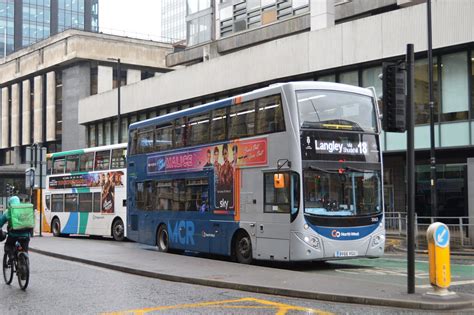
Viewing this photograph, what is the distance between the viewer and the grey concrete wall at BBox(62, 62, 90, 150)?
58.2 meters

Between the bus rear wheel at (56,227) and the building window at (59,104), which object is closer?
the bus rear wheel at (56,227)

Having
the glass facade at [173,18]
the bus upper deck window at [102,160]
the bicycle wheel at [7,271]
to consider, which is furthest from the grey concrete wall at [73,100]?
the glass facade at [173,18]

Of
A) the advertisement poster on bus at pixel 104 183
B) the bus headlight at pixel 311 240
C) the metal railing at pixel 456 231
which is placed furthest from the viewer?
the advertisement poster on bus at pixel 104 183

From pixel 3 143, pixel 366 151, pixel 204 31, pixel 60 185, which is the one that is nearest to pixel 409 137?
pixel 366 151

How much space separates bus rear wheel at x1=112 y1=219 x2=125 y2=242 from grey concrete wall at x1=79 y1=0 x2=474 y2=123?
1343cm

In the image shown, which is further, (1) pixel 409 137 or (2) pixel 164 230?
(2) pixel 164 230

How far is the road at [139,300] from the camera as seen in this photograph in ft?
29.8

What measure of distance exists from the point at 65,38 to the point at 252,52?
30.8 meters

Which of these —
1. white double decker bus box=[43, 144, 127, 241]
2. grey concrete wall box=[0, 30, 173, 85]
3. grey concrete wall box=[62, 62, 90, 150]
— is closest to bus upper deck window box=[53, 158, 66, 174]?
white double decker bus box=[43, 144, 127, 241]

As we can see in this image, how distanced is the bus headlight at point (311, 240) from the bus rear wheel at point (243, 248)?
6.26 feet

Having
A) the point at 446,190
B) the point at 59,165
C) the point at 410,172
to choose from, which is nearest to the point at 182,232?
the point at 410,172

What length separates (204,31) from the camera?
46.9 meters

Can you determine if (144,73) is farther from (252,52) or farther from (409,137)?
(409,137)

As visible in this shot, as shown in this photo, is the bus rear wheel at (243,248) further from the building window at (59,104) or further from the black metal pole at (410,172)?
the building window at (59,104)
